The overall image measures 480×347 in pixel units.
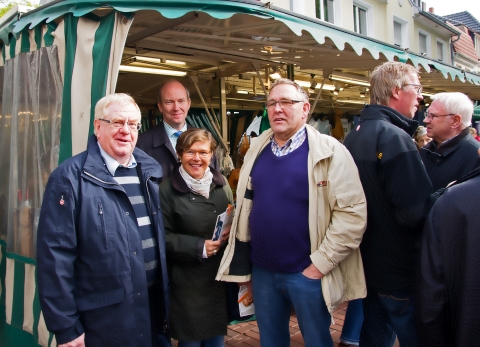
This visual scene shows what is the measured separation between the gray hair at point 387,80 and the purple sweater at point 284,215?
50cm

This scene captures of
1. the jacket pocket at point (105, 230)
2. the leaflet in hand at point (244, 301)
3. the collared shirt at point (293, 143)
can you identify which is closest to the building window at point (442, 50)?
the collared shirt at point (293, 143)

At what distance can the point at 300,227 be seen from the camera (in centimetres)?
225

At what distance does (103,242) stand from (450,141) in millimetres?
2335

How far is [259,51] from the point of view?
459 cm

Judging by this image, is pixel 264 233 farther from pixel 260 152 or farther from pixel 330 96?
pixel 330 96

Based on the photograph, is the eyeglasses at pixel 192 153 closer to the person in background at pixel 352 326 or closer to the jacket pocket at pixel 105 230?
the jacket pocket at pixel 105 230

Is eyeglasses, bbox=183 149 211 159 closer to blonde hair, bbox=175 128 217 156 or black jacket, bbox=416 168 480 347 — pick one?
blonde hair, bbox=175 128 217 156

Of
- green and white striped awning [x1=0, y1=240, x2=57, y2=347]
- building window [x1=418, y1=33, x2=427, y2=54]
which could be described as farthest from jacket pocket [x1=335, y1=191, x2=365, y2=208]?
building window [x1=418, y1=33, x2=427, y2=54]

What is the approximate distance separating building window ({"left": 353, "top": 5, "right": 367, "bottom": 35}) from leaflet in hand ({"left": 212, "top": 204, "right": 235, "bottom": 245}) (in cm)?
1464

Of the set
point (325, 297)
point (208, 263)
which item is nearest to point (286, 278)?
point (325, 297)

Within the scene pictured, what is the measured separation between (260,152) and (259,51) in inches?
92.0

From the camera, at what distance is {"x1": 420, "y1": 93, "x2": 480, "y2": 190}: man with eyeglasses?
9.40ft

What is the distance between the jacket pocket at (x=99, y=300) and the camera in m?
2.05

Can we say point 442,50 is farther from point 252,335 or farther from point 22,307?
point 22,307
